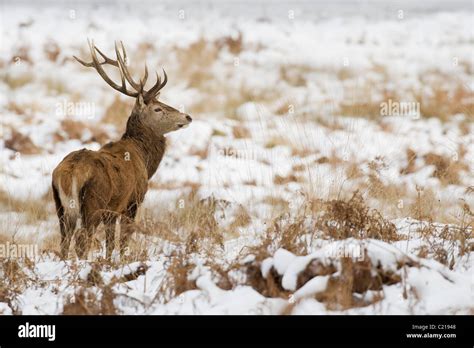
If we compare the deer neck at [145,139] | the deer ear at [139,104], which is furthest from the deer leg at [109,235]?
the deer ear at [139,104]

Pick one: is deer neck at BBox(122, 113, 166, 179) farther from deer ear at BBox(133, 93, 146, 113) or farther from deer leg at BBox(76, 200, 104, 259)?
deer leg at BBox(76, 200, 104, 259)

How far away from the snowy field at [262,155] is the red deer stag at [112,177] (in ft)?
0.76

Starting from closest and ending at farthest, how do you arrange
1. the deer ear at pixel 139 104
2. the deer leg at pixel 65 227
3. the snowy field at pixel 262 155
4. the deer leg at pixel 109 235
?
1. the snowy field at pixel 262 155
2. the deer leg at pixel 65 227
3. the deer leg at pixel 109 235
4. the deer ear at pixel 139 104

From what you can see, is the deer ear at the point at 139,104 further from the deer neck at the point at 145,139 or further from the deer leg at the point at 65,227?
the deer leg at the point at 65,227

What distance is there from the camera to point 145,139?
933 cm

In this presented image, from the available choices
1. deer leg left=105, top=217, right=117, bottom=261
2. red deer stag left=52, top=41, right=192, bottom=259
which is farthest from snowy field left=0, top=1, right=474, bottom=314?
red deer stag left=52, top=41, right=192, bottom=259

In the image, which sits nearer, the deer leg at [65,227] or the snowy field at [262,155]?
the snowy field at [262,155]

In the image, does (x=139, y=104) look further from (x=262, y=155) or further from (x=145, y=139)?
(x=262, y=155)

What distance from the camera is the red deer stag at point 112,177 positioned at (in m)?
7.37

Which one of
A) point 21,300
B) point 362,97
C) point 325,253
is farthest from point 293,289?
point 362,97

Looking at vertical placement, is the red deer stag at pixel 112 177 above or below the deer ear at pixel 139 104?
below

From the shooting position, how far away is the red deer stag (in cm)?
737

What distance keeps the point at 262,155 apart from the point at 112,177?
541 cm
